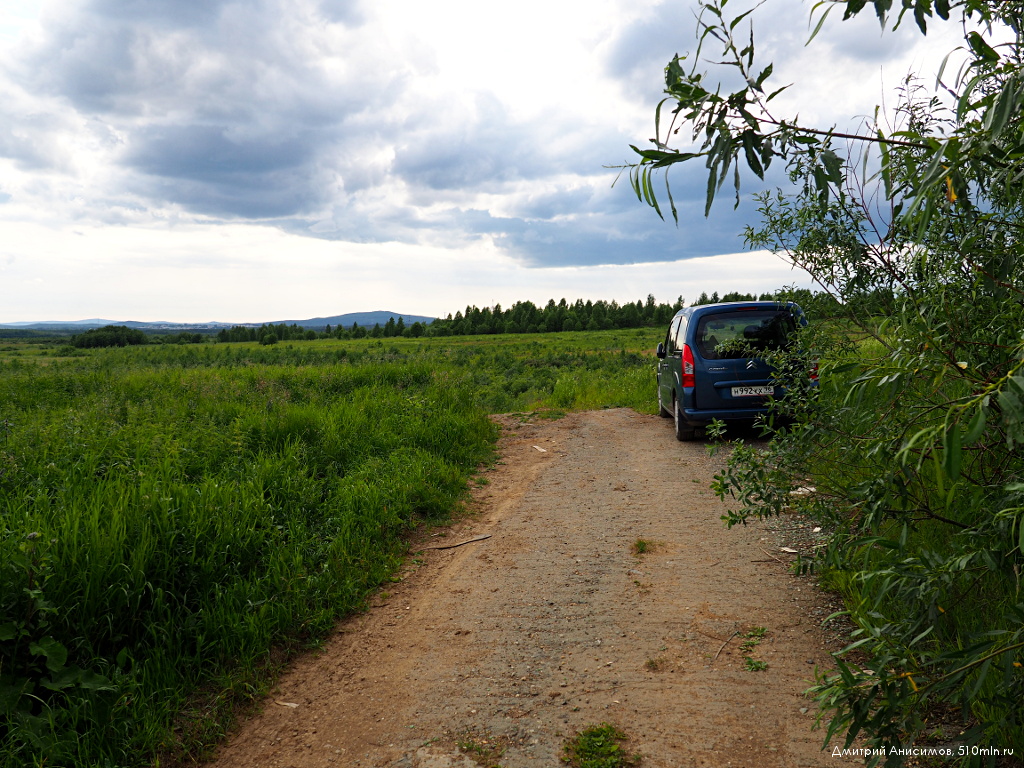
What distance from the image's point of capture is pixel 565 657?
3613 mm

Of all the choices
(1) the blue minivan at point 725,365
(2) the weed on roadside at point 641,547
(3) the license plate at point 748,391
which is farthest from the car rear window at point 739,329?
(2) the weed on roadside at point 641,547

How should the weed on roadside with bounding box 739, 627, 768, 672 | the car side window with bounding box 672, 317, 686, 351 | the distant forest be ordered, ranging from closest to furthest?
the weed on roadside with bounding box 739, 627, 768, 672 < the car side window with bounding box 672, 317, 686, 351 < the distant forest

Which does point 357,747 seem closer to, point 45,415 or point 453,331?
point 45,415

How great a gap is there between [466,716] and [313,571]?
2.09 metres

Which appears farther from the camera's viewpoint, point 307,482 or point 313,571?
point 307,482

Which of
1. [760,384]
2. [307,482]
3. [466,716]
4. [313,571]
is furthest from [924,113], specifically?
[760,384]

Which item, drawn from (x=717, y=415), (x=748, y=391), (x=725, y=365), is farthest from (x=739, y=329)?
(x=717, y=415)

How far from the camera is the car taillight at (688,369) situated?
9.33 metres

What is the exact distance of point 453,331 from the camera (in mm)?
77375

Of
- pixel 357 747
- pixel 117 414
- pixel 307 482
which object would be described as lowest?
pixel 357 747

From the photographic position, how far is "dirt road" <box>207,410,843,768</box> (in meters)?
2.89

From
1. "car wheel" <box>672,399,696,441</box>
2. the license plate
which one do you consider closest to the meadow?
"car wheel" <box>672,399,696,441</box>

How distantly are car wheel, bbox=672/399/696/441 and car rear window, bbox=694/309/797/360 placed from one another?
3.42 ft

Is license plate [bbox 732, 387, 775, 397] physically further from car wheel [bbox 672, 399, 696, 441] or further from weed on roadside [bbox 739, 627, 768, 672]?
weed on roadside [bbox 739, 627, 768, 672]
